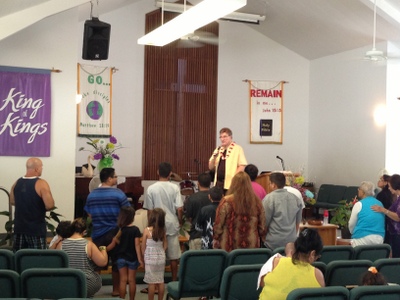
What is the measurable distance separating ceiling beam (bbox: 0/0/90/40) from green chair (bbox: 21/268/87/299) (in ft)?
14.9

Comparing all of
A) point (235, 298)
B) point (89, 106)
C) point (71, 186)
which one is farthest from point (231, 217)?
point (89, 106)

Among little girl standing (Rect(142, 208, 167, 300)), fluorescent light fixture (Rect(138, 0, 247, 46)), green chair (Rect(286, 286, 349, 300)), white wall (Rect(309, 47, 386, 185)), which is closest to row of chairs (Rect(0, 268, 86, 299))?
green chair (Rect(286, 286, 349, 300))

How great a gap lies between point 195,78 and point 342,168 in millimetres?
3819

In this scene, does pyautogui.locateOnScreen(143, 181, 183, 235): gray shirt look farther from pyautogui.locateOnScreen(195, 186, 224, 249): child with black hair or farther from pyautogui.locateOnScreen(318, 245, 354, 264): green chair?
pyautogui.locateOnScreen(318, 245, 354, 264): green chair

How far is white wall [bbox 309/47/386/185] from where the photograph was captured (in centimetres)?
1223

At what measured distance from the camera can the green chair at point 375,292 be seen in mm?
3494

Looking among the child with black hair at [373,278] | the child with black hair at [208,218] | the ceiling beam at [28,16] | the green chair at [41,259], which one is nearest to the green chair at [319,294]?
the child with black hair at [373,278]

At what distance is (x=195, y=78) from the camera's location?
13.5m

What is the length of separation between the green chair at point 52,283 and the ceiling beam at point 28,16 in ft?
14.9

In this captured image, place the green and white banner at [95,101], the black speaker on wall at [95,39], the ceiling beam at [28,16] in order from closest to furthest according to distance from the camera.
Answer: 1. the ceiling beam at [28,16]
2. the black speaker on wall at [95,39]
3. the green and white banner at [95,101]

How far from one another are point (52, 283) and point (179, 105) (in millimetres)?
9434

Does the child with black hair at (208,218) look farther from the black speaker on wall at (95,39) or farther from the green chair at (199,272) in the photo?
the black speaker on wall at (95,39)

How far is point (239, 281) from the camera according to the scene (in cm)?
436

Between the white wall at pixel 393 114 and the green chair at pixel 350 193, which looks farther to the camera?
the green chair at pixel 350 193
